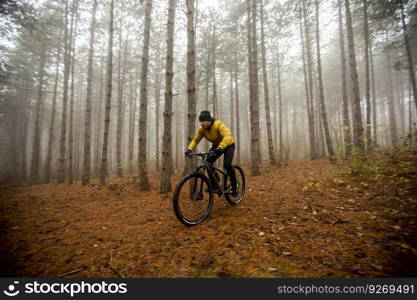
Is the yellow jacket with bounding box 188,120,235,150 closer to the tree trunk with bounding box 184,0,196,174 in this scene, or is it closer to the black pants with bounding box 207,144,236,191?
the black pants with bounding box 207,144,236,191

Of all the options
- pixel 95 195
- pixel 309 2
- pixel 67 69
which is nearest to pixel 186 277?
pixel 95 195

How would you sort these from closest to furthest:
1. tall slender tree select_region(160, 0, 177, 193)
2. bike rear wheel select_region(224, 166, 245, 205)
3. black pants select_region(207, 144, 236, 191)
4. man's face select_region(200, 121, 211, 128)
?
man's face select_region(200, 121, 211, 128) → black pants select_region(207, 144, 236, 191) → bike rear wheel select_region(224, 166, 245, 205) → tall slender tree select_region(160, 0, 177, 193)

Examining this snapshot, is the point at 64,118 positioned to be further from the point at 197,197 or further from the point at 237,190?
the point at 237,190

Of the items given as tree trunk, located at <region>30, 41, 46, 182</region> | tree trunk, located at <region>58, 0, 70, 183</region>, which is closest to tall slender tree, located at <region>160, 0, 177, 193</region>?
tree trunk, located at <region>58, 0, 70, 183</region>

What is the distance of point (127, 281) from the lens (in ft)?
7.45

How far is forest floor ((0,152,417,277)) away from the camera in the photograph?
232cm

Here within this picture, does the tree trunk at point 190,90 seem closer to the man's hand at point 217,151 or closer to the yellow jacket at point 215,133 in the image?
the yellow jacket at point 215,133

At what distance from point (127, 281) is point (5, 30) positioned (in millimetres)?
14035

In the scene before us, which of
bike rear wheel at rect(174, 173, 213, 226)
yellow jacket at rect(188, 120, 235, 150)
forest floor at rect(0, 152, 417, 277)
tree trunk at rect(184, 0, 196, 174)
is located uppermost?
tree trunk at rect(184, 0, 196, 174)

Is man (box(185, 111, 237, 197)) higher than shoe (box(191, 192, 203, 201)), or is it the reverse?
man (box(185, 111, 237, 197))

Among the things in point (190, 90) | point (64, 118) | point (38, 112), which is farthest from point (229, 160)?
point (38, 112)

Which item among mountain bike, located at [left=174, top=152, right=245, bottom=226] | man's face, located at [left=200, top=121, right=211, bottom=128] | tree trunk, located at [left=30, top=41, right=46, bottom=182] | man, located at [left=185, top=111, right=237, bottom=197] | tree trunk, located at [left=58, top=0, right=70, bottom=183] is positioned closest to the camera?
mountain bike, located at [left=174, top=152, right=245, bottom=226]

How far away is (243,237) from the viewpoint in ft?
10.1

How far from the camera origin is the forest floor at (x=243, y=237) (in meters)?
2.32
